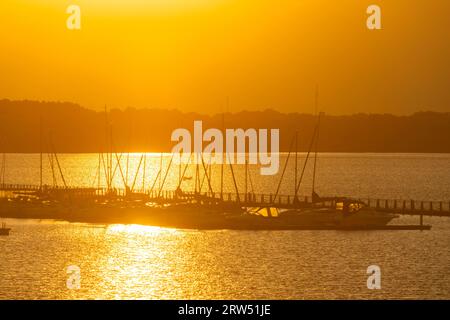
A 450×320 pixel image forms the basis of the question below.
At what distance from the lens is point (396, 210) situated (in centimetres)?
8988

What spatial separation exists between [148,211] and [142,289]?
37499 mm

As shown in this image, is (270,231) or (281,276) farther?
(270,231)

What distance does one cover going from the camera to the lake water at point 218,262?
59406 mm

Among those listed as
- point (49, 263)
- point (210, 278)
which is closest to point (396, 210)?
point (210, 278)

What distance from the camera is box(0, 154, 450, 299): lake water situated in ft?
195

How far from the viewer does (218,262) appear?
72312 mm

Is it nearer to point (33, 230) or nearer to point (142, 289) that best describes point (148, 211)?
point (33, 230)
